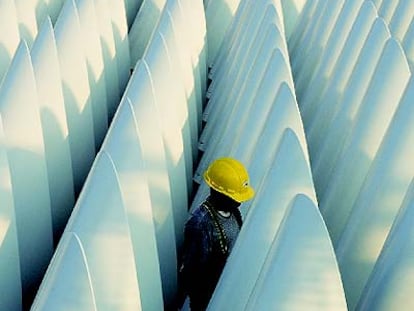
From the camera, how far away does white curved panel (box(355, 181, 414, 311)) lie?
52.4 inches

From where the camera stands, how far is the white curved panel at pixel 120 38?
8.61ft

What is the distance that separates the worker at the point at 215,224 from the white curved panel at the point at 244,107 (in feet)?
1.33

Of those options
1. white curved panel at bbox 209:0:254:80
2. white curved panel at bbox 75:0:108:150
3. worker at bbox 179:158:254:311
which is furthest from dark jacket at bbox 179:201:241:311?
white curved panel at bbox 209:0:254:80

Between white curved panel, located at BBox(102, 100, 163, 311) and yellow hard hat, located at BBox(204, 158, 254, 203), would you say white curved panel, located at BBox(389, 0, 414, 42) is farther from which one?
white curved panel, located at BBox(102, 100, 163, 311)

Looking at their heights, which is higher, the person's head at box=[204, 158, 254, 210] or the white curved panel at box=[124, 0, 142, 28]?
the white curved panel at box=[124, 0, 142, 28]

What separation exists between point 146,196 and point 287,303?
0.50 m

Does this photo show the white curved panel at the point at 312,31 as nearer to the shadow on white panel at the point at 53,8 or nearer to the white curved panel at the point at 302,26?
the white curved panel at the point at 302,26

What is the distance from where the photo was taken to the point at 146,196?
149 centimetres

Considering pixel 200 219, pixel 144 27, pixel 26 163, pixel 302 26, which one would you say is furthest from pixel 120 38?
pixel 200 219

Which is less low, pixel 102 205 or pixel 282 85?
pixel 282 85

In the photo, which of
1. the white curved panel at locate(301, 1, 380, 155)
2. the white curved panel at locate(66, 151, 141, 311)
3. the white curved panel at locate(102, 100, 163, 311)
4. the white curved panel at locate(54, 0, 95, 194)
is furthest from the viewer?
the white curved panel at locate(301, 1, 380, 155)

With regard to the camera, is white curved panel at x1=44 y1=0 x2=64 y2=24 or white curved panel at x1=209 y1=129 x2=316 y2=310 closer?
white curved panel at x1=209 y1=129 x2=316 y2=310

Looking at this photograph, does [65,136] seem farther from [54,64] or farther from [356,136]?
[356,136]

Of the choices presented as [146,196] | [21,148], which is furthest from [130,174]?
[21,148]
